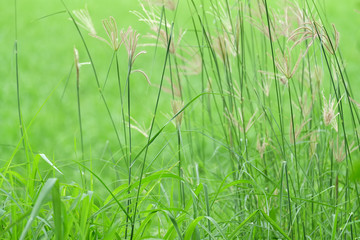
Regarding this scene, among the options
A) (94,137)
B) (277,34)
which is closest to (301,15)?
(277,34)

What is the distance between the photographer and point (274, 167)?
1.83 metres

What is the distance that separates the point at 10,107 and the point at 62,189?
348cm

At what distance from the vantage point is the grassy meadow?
130cm

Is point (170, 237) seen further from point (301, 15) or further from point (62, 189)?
point (301, 15)

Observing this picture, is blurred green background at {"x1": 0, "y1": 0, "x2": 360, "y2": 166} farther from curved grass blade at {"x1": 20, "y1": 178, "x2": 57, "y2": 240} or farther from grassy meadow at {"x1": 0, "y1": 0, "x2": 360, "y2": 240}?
curved grass blade at {"x1": 20, "y1": 178, "x2": 57, "y2": 240}

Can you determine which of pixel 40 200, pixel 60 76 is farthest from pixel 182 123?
pixel 40 200

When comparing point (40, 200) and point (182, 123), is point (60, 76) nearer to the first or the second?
point (182, 123)

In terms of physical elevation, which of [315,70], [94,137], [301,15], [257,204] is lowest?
[94,137]

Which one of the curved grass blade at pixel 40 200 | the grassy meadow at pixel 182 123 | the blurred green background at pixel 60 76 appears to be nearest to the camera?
the curved grass blade at pixel 40 200

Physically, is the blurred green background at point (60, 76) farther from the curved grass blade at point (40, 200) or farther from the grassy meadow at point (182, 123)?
the curved grass blade at point (40, 200)

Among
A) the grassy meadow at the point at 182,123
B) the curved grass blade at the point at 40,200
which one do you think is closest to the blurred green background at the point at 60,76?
the grassy meadow at the point at 182,123

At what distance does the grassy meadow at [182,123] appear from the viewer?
1.30 m

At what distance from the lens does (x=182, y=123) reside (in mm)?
3902

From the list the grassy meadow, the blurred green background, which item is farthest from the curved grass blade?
the blurred green background
